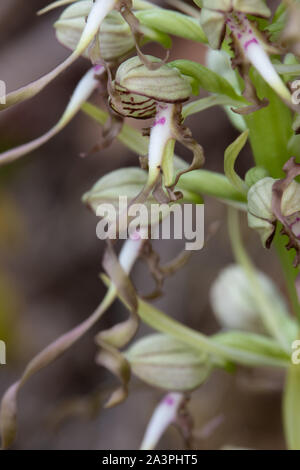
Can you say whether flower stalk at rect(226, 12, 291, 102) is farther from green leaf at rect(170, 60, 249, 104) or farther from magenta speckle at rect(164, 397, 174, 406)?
magenta speckle at rect(164, 397, 174, 406)

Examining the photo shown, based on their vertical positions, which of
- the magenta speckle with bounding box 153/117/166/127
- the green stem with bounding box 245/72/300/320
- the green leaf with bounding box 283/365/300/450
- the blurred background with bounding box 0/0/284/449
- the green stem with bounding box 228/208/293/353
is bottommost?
the blurred background with bounding box 0/0/284/449

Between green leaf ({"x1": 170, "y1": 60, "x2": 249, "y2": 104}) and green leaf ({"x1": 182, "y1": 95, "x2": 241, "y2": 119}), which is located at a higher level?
green leaf ({"x1": 170, "y1": 60, "x2": 249, "y2": 104})

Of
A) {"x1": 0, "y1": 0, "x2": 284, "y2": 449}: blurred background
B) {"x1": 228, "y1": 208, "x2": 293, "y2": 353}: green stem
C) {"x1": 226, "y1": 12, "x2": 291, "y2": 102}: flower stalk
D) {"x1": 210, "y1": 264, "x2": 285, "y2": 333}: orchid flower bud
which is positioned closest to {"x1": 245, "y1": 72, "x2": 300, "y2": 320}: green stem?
{"x1": 226, "y1": 12, "x2": 291, "y2": 102}: flower stalk

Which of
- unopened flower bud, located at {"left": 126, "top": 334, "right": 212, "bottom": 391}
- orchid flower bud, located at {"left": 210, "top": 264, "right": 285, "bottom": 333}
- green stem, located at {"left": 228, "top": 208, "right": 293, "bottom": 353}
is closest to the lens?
unopened flower bud, located at {"left": 126, "top": 334, "right": 212, "bottom": 391}

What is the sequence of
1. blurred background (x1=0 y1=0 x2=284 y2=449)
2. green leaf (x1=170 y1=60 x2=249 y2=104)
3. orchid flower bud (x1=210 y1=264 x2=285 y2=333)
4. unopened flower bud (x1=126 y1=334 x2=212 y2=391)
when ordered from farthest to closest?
1. blurred background (x1=0 y1=0 x2=284 y2=449)
2. orchid flower bud (x1=210 y1=264 x2=285 y2=333)
3. unopened flower bud (x1=126 y1=334 x2=212 y2=391)
4. green leaf (x1=170 y1=60 x2=249 y2=104)

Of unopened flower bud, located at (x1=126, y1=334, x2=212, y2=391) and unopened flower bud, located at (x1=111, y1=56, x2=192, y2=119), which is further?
unopened flower bud, located at (x1=126, y1=334, x2=212, y2=391)

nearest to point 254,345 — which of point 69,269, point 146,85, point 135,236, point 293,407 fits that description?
point 293,407
